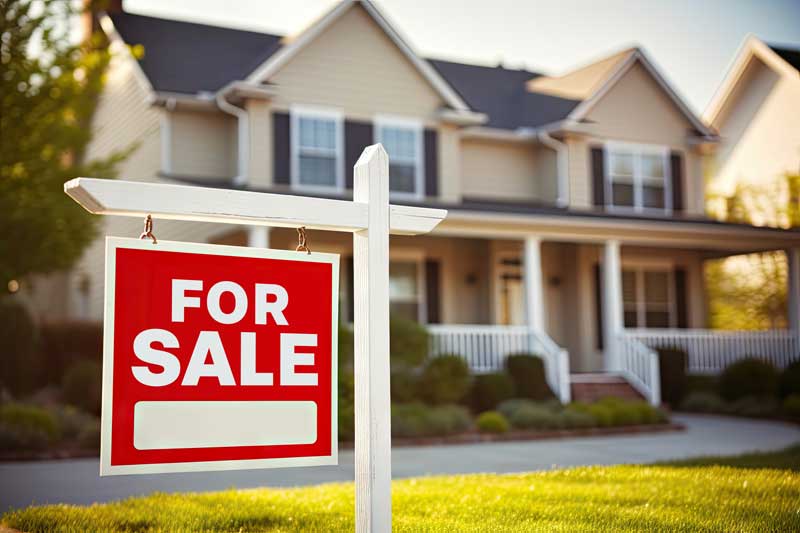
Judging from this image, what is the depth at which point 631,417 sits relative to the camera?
1385 cm

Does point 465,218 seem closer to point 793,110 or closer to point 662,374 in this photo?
point 662,374

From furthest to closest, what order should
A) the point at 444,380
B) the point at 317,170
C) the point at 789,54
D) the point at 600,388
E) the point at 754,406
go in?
the point at 789,54, the point at 317,170, the point at 600,388, the point at 754,406, the point at 444,380

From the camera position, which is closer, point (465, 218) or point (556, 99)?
point (465, 218)

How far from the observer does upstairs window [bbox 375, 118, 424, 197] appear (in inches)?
698

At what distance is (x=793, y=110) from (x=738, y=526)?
22.7 metres

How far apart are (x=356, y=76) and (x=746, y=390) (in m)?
9.49

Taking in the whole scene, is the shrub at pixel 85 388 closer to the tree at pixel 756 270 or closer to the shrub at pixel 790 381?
A: the shrub at pixel 790 381

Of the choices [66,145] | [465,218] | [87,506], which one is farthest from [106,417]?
[465,218]

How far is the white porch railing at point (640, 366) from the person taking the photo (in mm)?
16438

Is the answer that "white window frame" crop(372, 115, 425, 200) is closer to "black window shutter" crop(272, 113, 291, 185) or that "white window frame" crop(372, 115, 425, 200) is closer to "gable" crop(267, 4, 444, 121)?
"gable" crop(267, 4, 444, 121)

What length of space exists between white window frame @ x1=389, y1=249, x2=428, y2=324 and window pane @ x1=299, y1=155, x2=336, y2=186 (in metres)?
2.36

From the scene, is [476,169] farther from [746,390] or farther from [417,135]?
[746,390]

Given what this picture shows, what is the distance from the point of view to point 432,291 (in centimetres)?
1886

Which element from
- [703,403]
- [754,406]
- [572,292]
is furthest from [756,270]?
[754,406]
